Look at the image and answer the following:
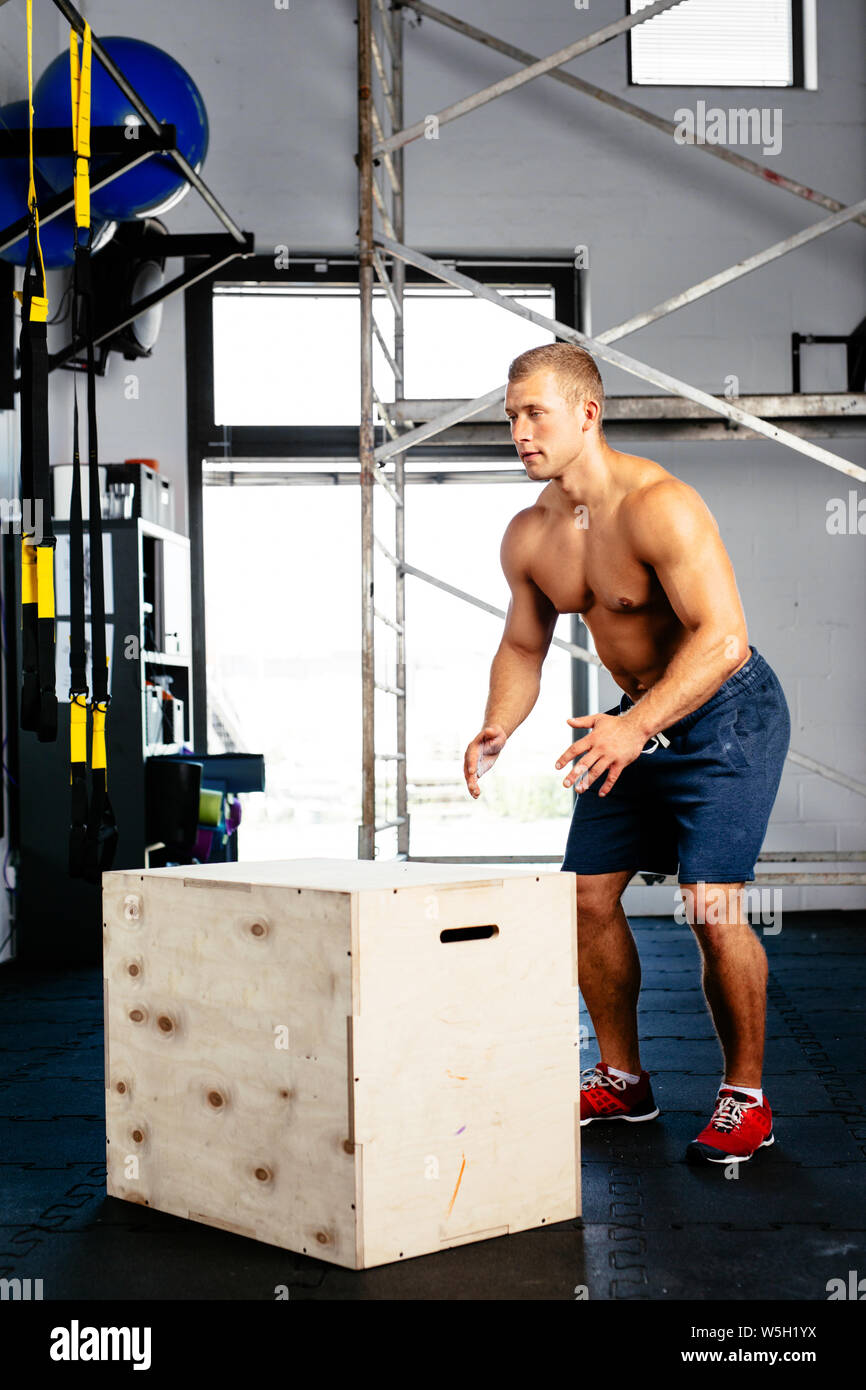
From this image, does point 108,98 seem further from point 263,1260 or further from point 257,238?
point 263,1260

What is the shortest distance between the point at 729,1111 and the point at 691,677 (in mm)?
775

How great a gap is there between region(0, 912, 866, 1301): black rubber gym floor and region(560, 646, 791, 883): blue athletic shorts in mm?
513

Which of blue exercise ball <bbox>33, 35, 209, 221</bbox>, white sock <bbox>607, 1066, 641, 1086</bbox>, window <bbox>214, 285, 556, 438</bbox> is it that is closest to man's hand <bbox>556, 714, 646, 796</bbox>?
white sock <bbox>607, 1066, 641, 1086</bbox>

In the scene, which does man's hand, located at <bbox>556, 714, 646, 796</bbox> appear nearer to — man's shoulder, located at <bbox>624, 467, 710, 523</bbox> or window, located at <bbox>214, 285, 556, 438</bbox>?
man's shoulder, located at <bbox>624, 467, 710, 523</bbox>

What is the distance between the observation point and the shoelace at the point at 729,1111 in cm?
228

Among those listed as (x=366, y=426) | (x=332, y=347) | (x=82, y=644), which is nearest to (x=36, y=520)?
(x=82, y=644)

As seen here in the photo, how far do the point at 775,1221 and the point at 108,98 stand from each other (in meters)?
3.24

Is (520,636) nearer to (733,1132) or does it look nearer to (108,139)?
(733,1132)

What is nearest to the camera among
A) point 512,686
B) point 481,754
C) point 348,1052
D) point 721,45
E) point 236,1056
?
point 348,1052

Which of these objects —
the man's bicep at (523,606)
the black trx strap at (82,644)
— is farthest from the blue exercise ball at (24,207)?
the man's bicep at (523,606)

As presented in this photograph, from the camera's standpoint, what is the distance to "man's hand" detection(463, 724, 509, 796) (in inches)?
95.4

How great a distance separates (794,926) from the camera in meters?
5.02

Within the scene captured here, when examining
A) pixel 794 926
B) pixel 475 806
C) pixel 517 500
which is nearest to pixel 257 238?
pixel 517 500

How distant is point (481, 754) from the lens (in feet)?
8.00
